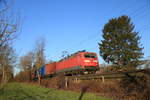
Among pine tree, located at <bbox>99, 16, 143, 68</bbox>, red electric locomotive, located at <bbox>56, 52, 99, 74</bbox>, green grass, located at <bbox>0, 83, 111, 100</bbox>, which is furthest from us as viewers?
pine tree, located at <bbox>99, 16, 143, 68</bbox>

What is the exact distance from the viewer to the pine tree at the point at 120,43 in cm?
2425

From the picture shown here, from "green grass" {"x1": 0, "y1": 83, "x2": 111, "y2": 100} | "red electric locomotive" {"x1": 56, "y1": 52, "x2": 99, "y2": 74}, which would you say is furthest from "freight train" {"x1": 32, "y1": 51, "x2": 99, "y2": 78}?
"green grass" {"x1": 0, "y1": 83, "x2": 111, "y2": 100}

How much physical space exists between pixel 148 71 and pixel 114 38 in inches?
759

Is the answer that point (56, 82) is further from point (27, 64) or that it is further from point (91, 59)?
point (27, 64)

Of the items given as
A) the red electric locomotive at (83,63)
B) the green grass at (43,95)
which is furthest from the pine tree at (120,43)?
the green grass at (43,95)

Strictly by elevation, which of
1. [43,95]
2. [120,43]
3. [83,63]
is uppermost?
[120,43]

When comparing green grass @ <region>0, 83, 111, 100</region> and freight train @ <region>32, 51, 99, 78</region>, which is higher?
freight train @ <region>32, 51, 99, 78</region>

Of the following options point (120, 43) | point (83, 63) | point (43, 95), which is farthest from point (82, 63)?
point (120, 43)

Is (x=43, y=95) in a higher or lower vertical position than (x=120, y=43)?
lower

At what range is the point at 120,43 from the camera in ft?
83.9

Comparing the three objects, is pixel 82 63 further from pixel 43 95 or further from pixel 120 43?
pixel 120 43

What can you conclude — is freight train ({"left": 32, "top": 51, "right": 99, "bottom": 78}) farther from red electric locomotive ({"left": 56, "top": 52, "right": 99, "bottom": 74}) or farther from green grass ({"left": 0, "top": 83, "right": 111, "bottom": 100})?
green grass ({"left": 0, "top": 83, "right": 111, "bottom": 100})

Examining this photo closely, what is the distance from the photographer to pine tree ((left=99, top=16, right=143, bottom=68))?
24250mm

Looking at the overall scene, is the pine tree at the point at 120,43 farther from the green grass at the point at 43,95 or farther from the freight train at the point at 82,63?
the green grass at the point at 43,95
